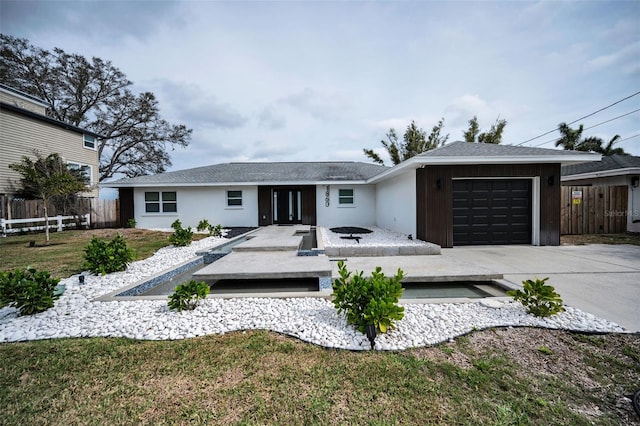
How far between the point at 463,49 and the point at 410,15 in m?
2.52

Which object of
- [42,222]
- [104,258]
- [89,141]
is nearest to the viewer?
[104,258]

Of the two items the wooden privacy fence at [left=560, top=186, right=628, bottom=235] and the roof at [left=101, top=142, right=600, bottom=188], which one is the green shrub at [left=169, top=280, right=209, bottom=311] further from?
the wooden privacy fence at [left=560, top=186, right=628, bottom=235]

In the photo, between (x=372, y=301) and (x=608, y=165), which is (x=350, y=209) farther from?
(x=372, y=301)

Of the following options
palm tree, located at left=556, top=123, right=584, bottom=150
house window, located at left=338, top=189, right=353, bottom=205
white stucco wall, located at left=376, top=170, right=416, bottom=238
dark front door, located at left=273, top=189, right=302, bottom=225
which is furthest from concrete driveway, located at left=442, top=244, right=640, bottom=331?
palm tree, located at left=556, top=123, right=584, bottom=150

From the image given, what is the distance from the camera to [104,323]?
3.34 metres

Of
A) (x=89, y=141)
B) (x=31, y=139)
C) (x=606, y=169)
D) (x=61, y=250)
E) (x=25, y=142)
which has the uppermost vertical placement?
(x=89, y=141)

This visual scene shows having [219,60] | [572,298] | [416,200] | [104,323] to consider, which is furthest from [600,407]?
[219,60]

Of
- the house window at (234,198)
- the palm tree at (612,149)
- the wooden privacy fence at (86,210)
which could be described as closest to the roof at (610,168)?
the palm tree at (612,149)

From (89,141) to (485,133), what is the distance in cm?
3283

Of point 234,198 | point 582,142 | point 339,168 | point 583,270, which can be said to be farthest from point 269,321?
point 582,142

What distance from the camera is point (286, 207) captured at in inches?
582

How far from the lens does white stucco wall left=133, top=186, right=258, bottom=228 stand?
1407cm

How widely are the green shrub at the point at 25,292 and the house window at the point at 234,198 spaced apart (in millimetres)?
10727

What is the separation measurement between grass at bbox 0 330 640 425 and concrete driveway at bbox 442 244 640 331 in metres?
0.99
